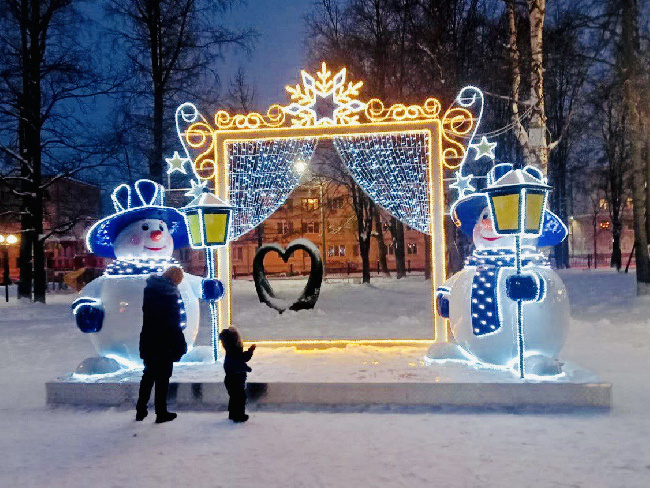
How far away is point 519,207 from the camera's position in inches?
291

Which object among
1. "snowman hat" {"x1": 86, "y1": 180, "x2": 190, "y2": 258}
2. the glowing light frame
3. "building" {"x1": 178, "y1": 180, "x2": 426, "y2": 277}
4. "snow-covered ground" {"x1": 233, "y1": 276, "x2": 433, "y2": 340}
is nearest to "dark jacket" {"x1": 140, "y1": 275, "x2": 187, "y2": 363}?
"snowman hat" {"x1": 86, "y1": 180, "x2": 190, "y2": 258}

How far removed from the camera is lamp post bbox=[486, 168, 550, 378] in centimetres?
738

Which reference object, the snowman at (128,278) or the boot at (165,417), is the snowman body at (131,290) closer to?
the snowman at (128,278)

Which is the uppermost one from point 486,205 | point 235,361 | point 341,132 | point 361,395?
point 341,132

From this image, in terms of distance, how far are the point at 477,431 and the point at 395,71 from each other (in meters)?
19.2

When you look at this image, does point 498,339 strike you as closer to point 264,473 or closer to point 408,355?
point 408,355

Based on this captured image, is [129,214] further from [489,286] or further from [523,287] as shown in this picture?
[523,287]

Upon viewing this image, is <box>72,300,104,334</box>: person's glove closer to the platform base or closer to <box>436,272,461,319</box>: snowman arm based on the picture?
the platform base

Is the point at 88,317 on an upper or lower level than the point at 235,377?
upper

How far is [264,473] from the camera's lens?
5.28m

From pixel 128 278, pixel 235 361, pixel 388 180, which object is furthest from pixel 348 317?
pixel 235 361

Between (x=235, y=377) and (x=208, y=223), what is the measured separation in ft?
8.57

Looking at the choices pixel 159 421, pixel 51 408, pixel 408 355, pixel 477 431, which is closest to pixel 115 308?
pixel 51 408

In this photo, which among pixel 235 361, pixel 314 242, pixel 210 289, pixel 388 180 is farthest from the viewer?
pixel 314 242
